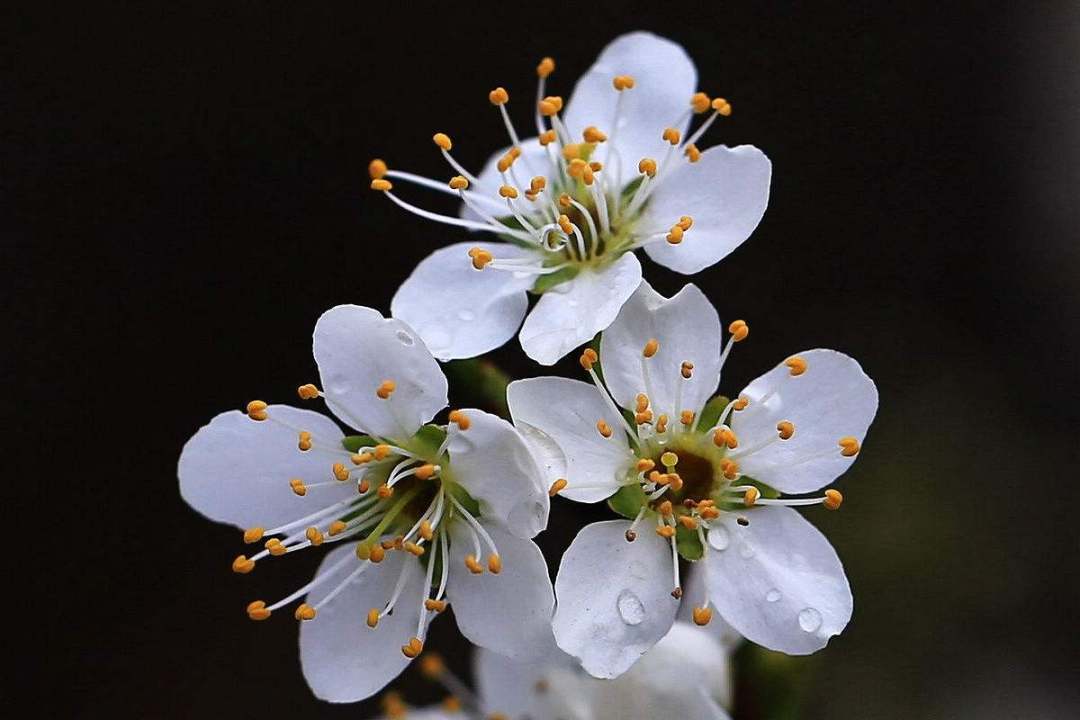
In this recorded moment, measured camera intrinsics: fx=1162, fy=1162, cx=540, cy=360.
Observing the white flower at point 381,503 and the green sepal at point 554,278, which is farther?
the green sepal at point 554,278

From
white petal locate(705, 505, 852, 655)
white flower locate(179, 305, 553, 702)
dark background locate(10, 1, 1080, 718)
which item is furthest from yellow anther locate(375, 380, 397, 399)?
dark background locate(10, 1, 1080, 718)

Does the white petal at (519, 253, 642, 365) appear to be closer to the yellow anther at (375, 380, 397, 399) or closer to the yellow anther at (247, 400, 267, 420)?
the yellow anther at (375, 380, 397, 399)

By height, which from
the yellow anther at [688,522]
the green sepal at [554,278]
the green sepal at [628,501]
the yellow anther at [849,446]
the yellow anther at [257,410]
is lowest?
the yellow anther at [688,522]

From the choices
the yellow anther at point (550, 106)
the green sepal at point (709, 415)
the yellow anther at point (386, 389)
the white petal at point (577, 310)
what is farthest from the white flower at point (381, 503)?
the yellow anther at point (550, 106)

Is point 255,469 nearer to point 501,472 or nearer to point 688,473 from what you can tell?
point 501,472

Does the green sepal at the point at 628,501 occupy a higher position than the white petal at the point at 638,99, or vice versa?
the white petal at the point at 638,99

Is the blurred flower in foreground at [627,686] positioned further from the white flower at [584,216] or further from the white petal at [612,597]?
the white flower at [584,216]

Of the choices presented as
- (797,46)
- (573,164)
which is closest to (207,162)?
(797,46)
